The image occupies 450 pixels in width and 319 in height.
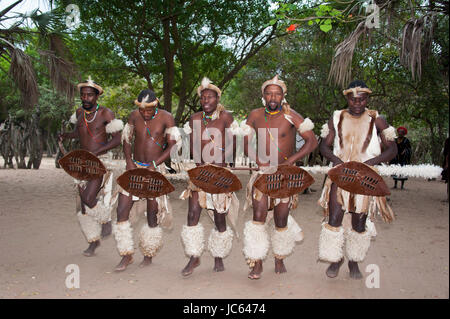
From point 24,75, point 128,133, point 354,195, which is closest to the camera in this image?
point 354,195

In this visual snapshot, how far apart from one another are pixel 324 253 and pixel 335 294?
1.68 feet

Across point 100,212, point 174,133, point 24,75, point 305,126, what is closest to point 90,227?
point 100,212

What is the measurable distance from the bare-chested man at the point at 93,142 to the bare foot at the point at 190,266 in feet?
4.34

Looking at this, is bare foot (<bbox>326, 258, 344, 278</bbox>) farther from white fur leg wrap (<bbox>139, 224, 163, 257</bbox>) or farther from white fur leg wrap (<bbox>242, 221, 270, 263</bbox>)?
white fur leg wrap (<bbox>139, 224, 163, 257</bbox>)

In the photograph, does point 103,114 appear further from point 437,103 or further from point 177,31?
point 437,103

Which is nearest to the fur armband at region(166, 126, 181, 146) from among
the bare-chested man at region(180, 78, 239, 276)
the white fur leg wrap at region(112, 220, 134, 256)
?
the bare-chested man at region(180, 78, 239, 276)

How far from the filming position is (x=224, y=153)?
13.5 ft

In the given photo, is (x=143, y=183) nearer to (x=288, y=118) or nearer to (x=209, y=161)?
Result: (x=209, y=161)

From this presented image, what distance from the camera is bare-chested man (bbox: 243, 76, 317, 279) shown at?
3.90 metres

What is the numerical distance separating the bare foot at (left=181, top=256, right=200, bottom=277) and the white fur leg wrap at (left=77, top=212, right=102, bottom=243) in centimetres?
137

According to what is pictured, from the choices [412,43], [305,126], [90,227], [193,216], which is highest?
[412,43]

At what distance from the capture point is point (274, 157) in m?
4.00

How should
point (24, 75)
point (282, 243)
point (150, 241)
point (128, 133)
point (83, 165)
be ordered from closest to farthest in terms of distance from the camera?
point (282, 243) → point (150, 241) → point (128, 133) → point (83, 165) → point (24, 75)

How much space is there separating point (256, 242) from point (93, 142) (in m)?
2.36
